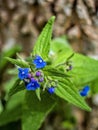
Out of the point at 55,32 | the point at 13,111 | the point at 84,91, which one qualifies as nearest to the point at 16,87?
the point at 84,91

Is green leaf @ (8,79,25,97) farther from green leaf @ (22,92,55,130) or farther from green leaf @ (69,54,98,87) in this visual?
green leaf @ (69,54,98,87)

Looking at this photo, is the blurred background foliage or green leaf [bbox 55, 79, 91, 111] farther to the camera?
the blurred background foliage

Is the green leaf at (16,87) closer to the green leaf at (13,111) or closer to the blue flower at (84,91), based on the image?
the blue flower at (84,91)

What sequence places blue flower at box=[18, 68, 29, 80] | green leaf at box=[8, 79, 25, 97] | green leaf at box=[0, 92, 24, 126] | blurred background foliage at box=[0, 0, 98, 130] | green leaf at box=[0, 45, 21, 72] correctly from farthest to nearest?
1. green leaf at box=[0, 45, 21, 72]
2. blurred background foliage at box=[0, 0, 98, 130]
3. green leaf at box=[0, 92, 24, 126]
4. green leaf at box=[8, 79, 25, 97]
5. blue flower at box=[18, 68, 29, 80]

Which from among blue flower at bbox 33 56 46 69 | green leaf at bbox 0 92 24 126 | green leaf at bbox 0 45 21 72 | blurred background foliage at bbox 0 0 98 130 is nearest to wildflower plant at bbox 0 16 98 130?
blue flower at bbox 33 56 46 69

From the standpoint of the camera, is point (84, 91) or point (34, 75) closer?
point (34, 75)

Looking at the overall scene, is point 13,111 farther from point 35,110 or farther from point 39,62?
point 39,62
